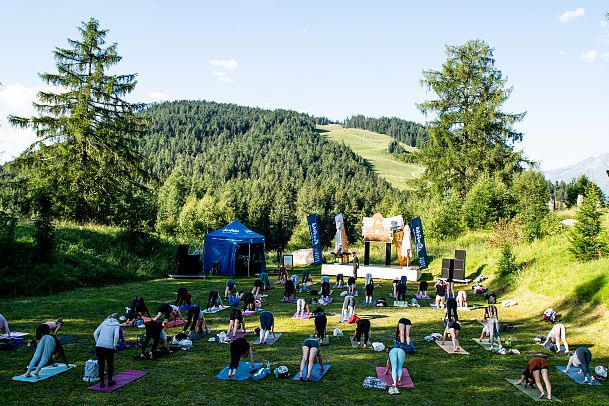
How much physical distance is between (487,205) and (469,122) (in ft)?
33.3

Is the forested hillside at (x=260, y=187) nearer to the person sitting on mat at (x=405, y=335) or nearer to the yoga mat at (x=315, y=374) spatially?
the person sitting on mat at (x=405, y=335)

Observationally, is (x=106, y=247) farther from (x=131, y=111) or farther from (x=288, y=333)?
(x=288, y=333)

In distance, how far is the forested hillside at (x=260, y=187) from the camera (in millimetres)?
91062

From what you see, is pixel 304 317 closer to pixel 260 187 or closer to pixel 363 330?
pixel 363 330

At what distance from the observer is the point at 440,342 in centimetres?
1531

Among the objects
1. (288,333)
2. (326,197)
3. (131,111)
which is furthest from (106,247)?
(326,197)

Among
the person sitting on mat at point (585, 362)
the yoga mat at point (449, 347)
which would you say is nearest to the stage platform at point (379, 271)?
the yoga mat at point (449, 347)

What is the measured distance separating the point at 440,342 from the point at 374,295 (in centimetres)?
989

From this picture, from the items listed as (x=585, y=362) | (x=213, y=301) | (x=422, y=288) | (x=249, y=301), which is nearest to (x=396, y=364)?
(x=585, y=362)

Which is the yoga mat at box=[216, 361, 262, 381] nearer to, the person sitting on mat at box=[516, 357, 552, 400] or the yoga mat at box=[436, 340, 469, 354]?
the yoga mat at box=[436, 340, 469, 354]

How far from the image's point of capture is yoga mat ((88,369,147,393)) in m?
10.3

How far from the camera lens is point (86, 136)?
110 ft

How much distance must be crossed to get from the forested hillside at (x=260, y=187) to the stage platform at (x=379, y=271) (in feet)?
62.6

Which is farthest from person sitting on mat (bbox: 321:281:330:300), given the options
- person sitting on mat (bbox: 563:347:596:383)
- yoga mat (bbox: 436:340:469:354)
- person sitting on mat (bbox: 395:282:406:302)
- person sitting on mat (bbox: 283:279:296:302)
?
Result: person sitting on mat (bbox: 563:347:596:383)
